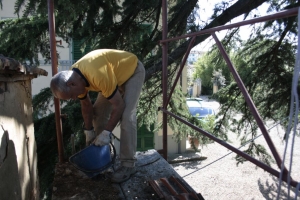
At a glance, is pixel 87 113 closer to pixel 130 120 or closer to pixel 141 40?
pixel 130 120

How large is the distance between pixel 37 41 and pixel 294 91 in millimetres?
3656

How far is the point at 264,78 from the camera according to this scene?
4.90 metres

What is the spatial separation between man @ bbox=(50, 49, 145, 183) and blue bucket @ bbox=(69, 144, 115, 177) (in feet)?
0.22

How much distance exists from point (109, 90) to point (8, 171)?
2.96 feet

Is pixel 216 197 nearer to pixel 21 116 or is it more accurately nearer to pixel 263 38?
pixel 263 38

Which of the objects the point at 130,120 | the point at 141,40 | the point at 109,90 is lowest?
the point at 130,120

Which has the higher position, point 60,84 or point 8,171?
point 60,84

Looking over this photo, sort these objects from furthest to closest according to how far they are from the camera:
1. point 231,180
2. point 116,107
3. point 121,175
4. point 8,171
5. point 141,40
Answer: point 231,180
point 141,40
point 121,175
point 116,107
point 8,171

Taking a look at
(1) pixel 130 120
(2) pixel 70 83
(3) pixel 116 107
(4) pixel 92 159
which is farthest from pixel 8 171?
(1) pixel 130 120

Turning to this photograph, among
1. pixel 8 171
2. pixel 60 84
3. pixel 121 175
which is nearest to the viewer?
pixel 8 171

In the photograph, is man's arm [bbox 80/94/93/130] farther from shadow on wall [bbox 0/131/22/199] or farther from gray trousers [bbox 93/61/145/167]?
shadow on wall [bbox 0/131/22/199]

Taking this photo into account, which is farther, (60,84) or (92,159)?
(92,159)

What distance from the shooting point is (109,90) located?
212 cm

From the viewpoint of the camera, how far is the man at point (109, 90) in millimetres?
2111
